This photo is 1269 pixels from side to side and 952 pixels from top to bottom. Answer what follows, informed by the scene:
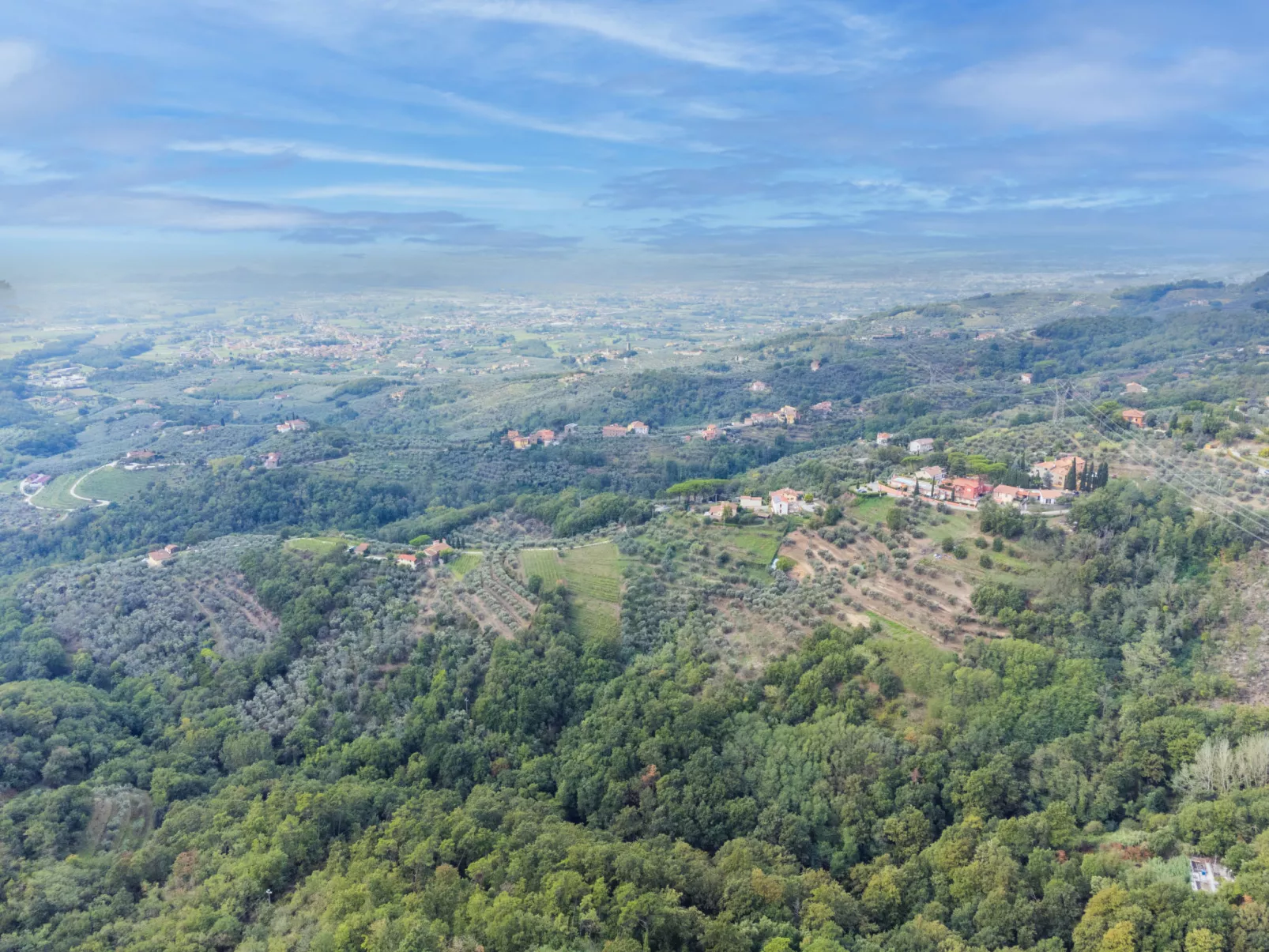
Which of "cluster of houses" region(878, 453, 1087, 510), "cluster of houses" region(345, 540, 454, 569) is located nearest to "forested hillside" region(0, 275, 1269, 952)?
"cluster of houses" region(345, 540, 454, 569)

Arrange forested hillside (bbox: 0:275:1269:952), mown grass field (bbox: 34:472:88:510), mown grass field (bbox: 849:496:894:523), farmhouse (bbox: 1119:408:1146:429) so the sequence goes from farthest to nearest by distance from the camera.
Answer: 1. mown grass field (bbox: 34:472:88:510)
2. farmhouse (bbox: 1119:408:1146:429)
3. mown grass field (bbox: 849:496:894:523)
4. forested hillside (bbox: 0:275:1269:952)

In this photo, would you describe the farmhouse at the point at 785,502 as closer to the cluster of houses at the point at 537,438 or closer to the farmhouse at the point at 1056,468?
the farmhouse at the point at 1056,468

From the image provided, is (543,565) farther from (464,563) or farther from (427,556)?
(427,556)

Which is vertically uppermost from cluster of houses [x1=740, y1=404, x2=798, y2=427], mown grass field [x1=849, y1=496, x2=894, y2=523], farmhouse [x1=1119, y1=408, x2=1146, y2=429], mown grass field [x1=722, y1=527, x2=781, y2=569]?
farmhouse [x1=1119, y1=408, x2=1146, y2=429]

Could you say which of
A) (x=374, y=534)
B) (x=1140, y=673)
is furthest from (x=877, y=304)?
(x=1140, y=673)

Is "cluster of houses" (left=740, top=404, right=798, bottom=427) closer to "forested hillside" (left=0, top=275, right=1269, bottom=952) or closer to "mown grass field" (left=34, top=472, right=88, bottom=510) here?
"forested hillside" (left=0, top=275, right=1269, bottom=952)

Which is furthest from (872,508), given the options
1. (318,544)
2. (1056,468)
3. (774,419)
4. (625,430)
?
(625,430)
